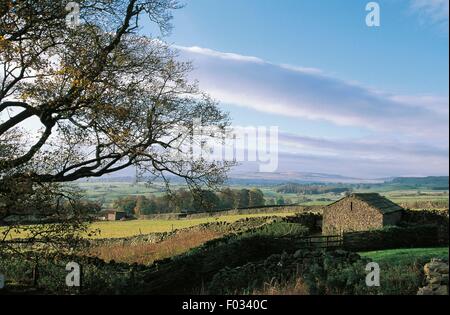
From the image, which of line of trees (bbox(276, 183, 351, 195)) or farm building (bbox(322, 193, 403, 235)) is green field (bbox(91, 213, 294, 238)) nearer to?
line of trees (bbox(276, 183, 351, 195))

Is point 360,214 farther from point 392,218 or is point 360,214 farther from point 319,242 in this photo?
point 319,242

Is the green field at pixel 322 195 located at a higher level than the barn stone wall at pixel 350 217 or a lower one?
higher

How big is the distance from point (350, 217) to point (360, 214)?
3.21ft

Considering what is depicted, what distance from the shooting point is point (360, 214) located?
34625mm

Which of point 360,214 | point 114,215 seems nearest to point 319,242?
point 360,214

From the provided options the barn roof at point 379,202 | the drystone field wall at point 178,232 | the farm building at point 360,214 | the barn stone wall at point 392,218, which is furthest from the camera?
the barn roof at point 379,202

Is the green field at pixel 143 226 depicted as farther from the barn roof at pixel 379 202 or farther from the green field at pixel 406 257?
the green field at pixel 406 257

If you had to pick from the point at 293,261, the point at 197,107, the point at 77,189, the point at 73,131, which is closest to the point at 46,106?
the point at 73,131

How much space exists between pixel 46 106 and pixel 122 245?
556 inches

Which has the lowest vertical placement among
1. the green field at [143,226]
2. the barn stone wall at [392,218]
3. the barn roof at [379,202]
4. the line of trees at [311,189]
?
the green field at [143,226]

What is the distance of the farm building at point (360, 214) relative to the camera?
3353 cm

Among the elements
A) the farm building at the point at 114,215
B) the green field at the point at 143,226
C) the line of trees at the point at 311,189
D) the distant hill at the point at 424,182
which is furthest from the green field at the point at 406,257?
the farm building at the point at 114,215

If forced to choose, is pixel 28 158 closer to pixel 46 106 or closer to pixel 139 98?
pixel 46 106
